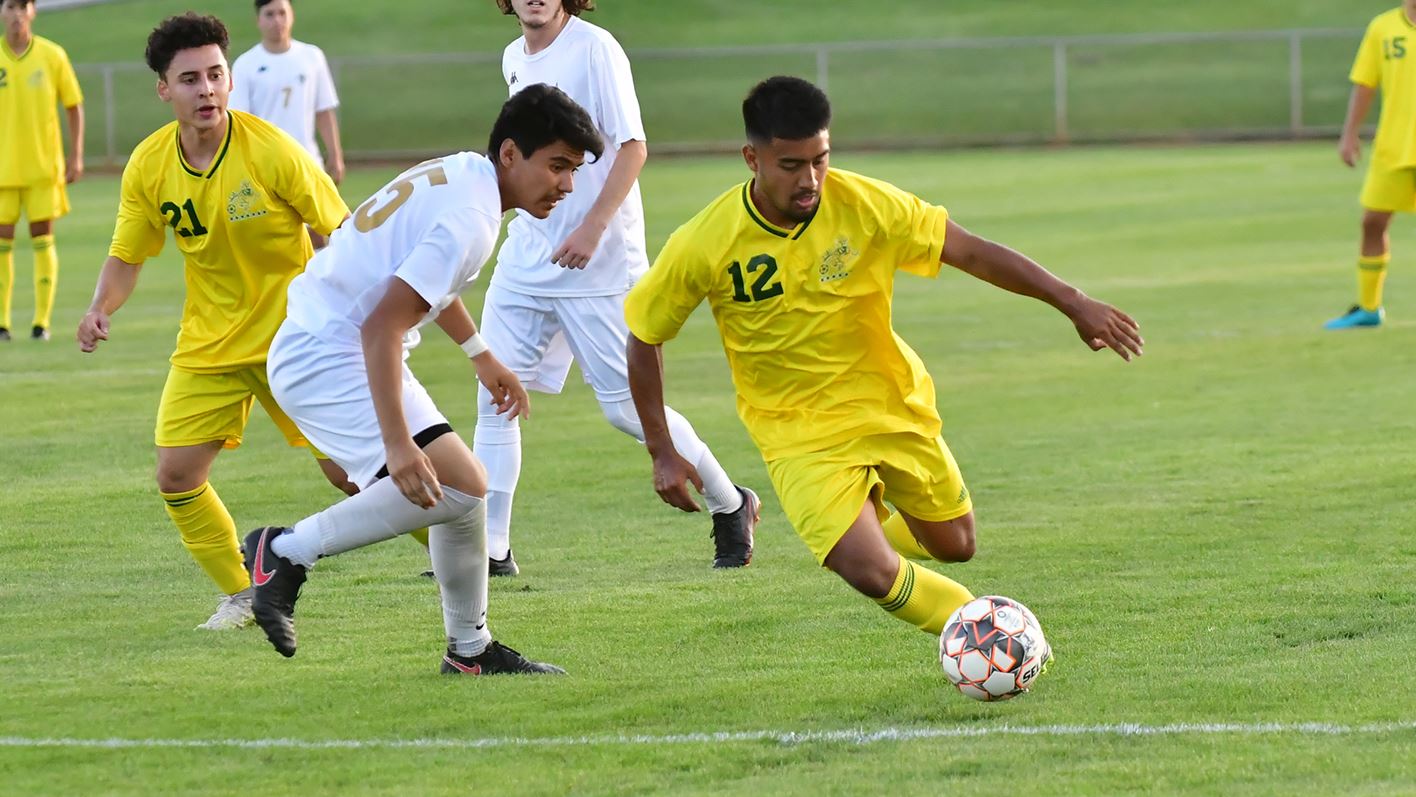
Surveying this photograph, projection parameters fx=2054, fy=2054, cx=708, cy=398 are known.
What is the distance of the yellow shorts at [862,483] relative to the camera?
5602 mm

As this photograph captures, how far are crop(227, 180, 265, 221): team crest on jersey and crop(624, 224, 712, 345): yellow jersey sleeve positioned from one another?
1.43m

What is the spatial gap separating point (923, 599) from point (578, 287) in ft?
7.51

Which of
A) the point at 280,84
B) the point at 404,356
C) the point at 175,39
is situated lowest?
the point at 280,84

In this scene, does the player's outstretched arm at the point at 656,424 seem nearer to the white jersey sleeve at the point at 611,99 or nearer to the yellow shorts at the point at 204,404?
the yellow shorts at the point at 204,404

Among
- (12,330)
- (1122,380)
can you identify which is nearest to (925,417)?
(1122,380)

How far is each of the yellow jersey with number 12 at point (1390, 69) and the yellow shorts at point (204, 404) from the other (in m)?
9.01

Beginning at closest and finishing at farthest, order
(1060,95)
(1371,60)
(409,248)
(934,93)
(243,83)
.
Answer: (409,248)
(1371,60)
(243,83)
(1060,95)
(934,93)

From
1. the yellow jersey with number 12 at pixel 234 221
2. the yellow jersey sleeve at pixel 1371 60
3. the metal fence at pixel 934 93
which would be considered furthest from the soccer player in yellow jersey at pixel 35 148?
the metal fence at pixel 934 93

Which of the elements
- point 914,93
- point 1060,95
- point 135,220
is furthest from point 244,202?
point 914,93

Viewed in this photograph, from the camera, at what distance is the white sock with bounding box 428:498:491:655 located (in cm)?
570

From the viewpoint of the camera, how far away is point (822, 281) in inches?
224

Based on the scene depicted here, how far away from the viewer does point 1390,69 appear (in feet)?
44.5

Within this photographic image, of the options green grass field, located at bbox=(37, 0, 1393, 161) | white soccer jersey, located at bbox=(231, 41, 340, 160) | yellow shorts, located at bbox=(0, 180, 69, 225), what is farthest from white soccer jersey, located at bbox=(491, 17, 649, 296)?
green grass field, located at bbox=(37, 0, 1393, 161)

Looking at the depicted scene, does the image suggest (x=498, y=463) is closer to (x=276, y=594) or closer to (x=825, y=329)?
(x=276, y=594)
